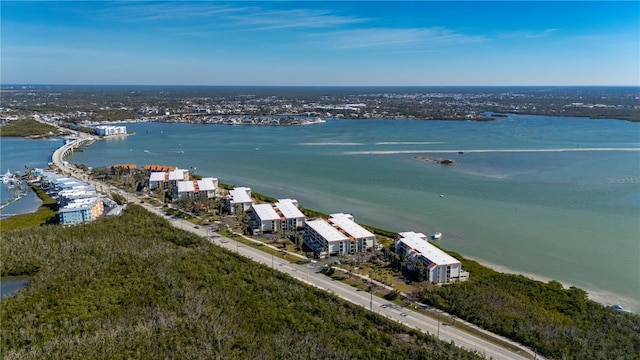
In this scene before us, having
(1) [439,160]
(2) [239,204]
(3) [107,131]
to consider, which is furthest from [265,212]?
(3) [107,131]

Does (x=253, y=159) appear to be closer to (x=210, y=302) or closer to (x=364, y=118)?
(x=210, y=302)

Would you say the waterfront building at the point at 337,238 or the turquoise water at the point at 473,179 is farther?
the turquoise water at the point at 473,179

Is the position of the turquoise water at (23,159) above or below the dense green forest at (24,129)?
below

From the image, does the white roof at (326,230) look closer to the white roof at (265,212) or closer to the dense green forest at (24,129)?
the white roof at (265,212)

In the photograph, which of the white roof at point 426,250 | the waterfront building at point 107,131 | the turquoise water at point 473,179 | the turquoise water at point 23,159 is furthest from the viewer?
the waterfront building at point 107,131

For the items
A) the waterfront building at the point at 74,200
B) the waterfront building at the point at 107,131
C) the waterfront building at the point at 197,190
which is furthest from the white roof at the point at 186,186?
the waterfront building at the point at 107,131

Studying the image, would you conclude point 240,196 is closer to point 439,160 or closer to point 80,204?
point 80,204

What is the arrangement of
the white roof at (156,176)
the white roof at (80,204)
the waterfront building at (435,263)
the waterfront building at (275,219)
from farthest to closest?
the white roof at (156,176) < the white roof at (80,204) < the waterfront building at (275,219) < the waterfront building at (435,263)
